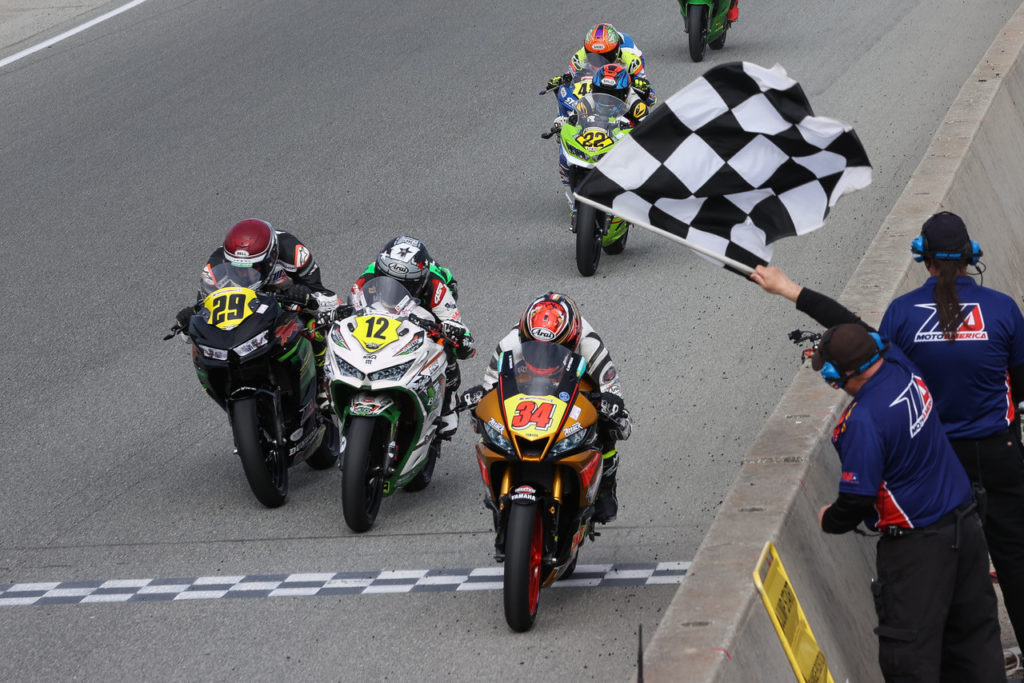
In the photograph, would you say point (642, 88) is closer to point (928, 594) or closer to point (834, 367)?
point (834, 367)

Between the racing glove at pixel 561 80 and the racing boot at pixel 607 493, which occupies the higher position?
the racing boot at pixel 607 493

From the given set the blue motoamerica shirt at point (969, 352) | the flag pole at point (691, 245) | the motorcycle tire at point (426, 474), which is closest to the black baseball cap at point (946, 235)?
the blue motoamerica shirt at point (969, 352)

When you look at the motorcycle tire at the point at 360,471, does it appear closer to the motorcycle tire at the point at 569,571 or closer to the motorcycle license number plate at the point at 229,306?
the motorcycle license number plate at the point at 229,306

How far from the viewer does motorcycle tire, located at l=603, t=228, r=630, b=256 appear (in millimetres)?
13945

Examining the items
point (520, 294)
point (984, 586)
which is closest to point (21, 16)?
point (520, 294)

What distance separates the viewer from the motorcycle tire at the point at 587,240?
13.0 metres

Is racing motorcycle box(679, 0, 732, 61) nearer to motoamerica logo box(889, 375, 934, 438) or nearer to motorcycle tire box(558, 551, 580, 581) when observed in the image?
motorcycle tire box(558, 551, 580, 581)

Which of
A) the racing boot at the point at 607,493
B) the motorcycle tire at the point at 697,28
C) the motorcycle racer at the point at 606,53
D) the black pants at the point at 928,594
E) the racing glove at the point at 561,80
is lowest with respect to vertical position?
the motorcycle tire at the point at 697,28

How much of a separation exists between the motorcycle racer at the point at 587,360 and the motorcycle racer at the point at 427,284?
115 cm

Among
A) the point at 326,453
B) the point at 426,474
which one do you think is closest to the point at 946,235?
the point at 426,474

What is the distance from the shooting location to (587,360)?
788cm

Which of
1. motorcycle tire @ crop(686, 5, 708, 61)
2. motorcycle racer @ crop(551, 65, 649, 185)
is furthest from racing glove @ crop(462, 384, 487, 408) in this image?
motorcycle tire @ crop(686, 5, 708, 61)

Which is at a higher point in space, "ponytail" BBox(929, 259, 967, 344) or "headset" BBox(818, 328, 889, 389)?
"headset" BBox(818, 328, 889, 389)

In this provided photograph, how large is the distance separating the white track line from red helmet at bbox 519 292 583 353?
14330 millimetres
